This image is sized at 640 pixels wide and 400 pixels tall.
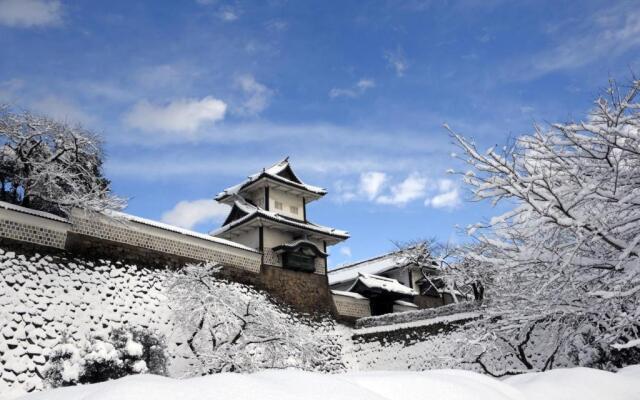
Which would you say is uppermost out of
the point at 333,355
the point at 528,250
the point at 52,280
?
the point at 52,280

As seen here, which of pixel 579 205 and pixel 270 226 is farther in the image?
pixel 270 226

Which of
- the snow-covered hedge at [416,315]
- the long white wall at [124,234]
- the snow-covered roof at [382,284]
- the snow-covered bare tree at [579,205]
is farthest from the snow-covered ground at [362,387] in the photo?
the snow-covered roof at [382,284]

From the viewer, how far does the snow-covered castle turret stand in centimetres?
2136

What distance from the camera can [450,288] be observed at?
88.5 ft

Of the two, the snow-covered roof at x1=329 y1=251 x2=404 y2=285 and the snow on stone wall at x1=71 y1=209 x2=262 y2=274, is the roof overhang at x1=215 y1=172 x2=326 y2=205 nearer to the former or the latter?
the snow on stone wall at x1=71 y1=209 x2=262 y2=274

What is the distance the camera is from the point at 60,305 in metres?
13.4

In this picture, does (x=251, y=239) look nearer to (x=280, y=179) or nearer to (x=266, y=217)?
(x=266, y=217)

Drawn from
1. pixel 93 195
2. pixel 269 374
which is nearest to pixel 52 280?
pixel 93 195

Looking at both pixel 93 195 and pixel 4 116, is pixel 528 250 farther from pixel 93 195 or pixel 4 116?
pixel 4 116

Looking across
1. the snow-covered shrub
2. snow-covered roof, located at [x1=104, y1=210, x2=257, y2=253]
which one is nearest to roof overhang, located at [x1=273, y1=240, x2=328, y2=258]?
snow-covered roof, located at [x1=104, y1=210, x2=257, y2=253]

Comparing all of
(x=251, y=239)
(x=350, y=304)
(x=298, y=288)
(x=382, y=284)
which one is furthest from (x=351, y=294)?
(x=251, y=239)

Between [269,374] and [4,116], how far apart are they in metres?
16.0

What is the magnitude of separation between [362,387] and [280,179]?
21666mm

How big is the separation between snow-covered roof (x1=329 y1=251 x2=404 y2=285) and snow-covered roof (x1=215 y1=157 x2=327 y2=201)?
6.47 meters
